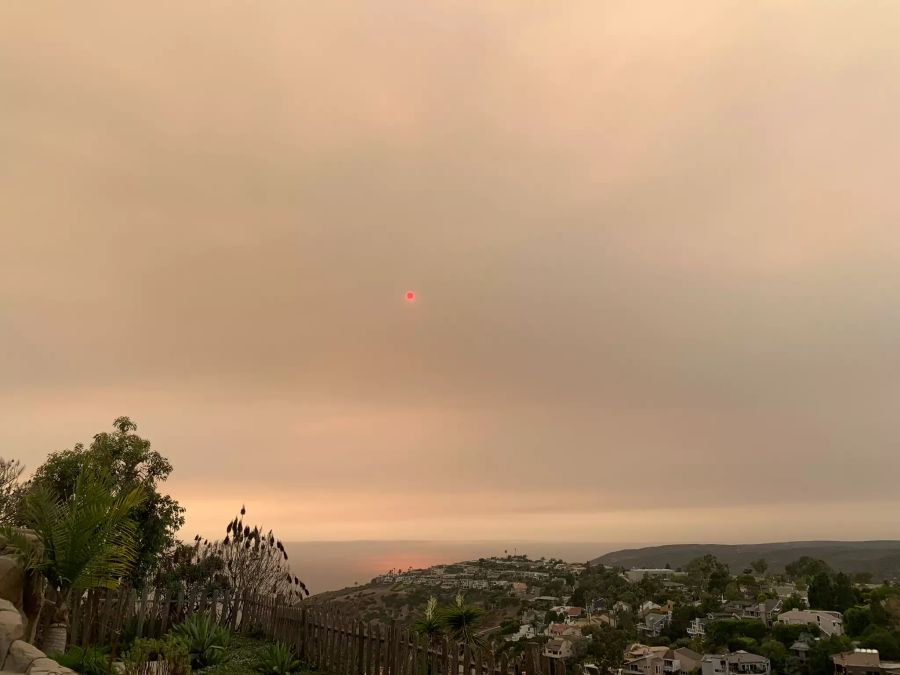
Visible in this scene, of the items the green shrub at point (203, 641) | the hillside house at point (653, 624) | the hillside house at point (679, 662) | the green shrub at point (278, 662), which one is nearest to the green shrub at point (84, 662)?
the green shrub at point (203, 641)

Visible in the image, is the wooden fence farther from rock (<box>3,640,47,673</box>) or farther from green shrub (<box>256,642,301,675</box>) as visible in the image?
rock (<box>3,640,47,673</box>)

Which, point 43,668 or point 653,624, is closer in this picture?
point 43,668

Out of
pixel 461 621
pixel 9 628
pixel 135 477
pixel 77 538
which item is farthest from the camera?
pixel 135 477

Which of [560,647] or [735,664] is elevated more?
[560,647]

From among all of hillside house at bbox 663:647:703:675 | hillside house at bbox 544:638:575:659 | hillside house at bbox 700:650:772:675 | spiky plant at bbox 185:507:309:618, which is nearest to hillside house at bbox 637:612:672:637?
hillside house at bbox 663:647:703:675

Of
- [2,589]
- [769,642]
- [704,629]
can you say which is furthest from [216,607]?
[704,629]

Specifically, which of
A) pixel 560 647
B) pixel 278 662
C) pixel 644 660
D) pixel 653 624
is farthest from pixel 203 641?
pixel 653 624

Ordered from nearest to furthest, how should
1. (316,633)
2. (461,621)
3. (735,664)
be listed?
1. (316,633)
2. (461,621)
3. (735,664)

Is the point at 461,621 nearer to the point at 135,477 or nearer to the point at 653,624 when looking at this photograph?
the point at 135,477
